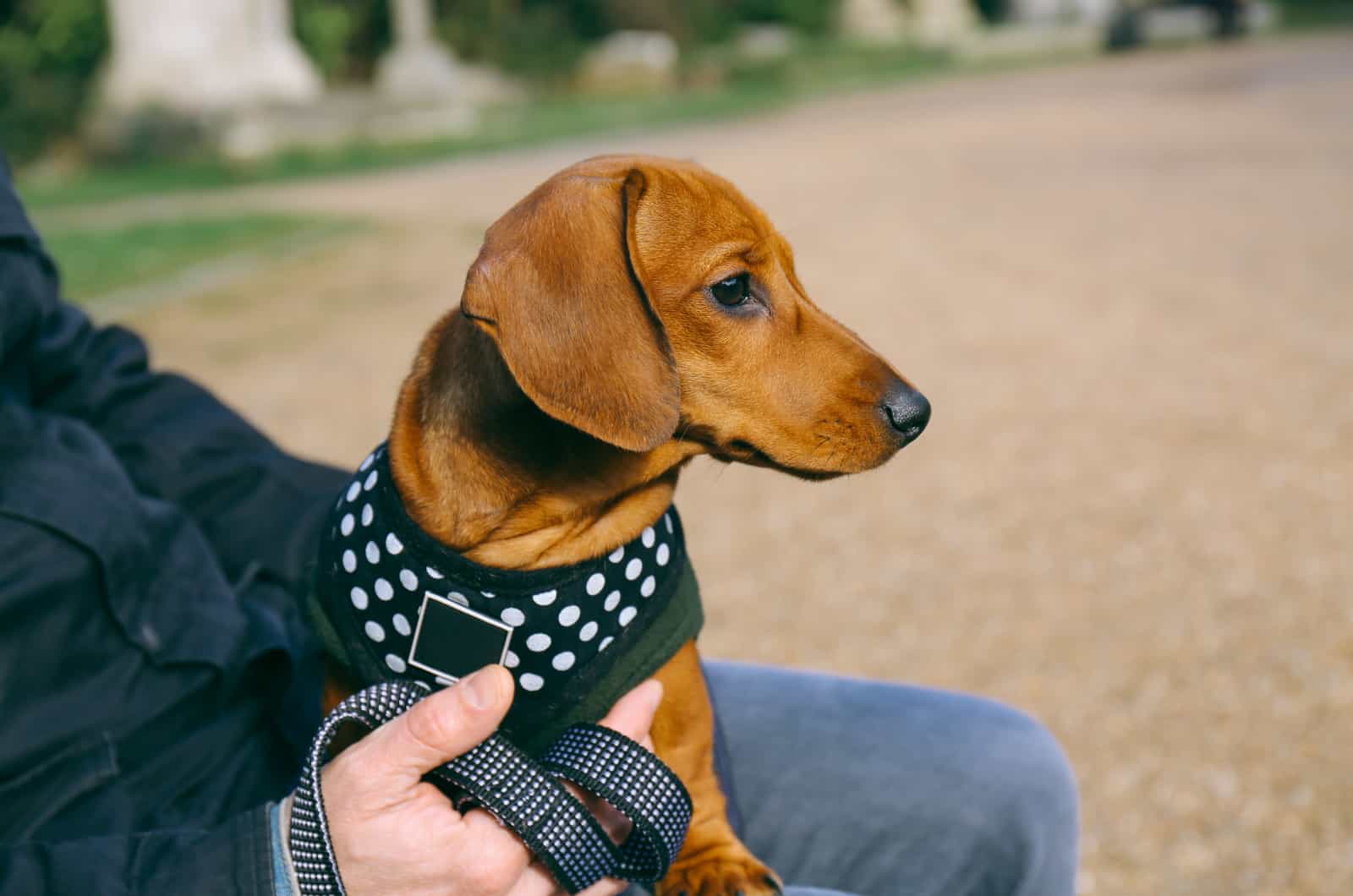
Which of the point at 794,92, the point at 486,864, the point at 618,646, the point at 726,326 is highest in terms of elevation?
the point at 726,326

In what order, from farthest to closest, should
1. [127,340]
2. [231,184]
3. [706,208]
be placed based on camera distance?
[231,184] < [127,340] < [706,208]

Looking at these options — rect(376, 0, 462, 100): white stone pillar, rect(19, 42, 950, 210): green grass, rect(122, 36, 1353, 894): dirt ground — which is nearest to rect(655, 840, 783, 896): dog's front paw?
rect(122, 36, 1353, 894): dirt ground

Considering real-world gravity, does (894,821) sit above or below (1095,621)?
above

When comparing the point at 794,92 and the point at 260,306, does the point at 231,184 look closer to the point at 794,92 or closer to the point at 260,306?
the point at 260,306

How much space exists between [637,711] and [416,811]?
0.32 metres

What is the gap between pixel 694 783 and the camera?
5.93 feet

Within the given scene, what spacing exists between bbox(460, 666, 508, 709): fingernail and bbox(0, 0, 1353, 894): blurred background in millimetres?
1083

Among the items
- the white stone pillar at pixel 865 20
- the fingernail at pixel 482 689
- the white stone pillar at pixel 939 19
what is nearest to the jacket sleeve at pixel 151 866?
the fingernail at pixel 482 689

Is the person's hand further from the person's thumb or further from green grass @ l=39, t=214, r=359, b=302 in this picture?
green grass @ l=39, t=214, r=359, b=302

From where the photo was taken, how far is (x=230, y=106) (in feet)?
53.5

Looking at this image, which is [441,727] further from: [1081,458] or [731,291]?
[1081,458]

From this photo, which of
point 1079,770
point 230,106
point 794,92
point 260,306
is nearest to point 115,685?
point 1079,770

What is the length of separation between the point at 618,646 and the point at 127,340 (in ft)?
3.78

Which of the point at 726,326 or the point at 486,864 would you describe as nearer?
the point at 486,864
